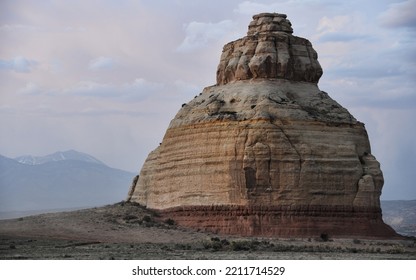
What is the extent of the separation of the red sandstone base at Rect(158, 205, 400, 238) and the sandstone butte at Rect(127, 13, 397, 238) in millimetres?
62

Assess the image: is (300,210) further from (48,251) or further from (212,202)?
(48,251)

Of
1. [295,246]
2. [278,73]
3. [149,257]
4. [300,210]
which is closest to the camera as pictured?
[149,257]

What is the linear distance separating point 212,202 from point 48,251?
47.1 ft

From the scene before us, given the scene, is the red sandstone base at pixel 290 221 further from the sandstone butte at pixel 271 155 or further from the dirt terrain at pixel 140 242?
the dirt terrain at pixel 140 242

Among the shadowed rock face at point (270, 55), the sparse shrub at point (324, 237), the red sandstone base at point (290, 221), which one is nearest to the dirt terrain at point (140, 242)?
the sparse shrub at point (324, 237)

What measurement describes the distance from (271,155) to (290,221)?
429 centimetres

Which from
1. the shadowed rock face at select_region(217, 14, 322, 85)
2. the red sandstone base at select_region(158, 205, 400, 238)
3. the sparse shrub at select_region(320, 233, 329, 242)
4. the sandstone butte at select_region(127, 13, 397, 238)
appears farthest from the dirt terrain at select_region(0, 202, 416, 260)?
the shadowed rock face at select_region(217, 14, 322, 85)

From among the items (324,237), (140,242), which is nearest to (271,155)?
(324,237)

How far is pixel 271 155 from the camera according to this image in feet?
235

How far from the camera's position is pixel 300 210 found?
71.1 m

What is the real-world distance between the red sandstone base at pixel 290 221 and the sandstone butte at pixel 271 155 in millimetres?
62

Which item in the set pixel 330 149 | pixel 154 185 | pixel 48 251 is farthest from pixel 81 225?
pixel 330 149

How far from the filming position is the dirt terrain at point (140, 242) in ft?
197

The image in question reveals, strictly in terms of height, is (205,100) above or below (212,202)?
above
